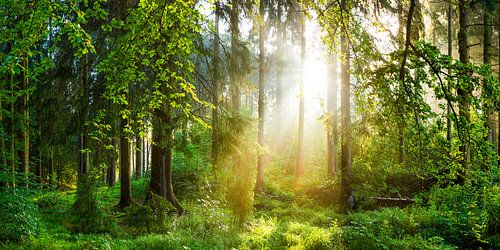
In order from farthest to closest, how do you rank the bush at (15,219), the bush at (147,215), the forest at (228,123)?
the bush at (15,219) → the bush at (147,215) → the forest at (228,123)

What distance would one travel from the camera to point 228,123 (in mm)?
6438

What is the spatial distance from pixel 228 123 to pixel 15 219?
16.3 ft

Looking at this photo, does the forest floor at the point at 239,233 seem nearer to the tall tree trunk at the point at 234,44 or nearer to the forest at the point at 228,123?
the forest at the point at 228,123

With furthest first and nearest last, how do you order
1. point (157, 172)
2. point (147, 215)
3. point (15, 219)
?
point (157, 172), point (15, 219), point (147, 215)

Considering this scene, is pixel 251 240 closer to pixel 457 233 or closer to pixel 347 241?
pixel 347 241

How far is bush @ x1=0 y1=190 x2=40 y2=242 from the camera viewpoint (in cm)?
687

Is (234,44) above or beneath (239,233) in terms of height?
above

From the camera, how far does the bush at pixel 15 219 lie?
6871mm

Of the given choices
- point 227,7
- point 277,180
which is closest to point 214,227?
point 227,7

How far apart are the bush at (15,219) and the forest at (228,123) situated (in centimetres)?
3

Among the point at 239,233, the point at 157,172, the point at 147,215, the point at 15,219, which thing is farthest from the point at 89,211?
the point at 157,172

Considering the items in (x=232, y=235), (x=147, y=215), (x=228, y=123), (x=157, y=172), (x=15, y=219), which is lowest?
(x=232, y=235)

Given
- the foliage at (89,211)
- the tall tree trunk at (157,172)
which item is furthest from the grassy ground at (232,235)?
Answer: the tall tree trunk at (157,172)

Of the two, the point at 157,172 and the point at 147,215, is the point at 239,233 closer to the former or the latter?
the point at 147,215
